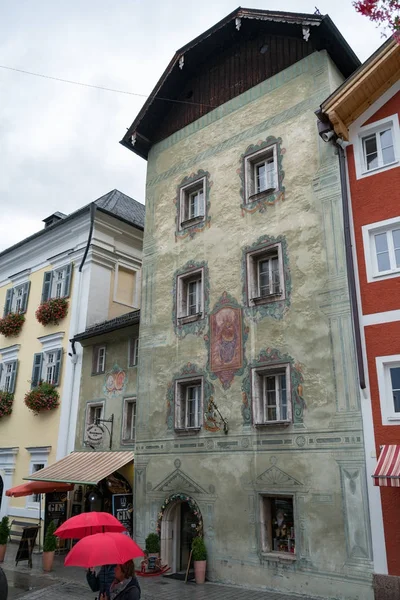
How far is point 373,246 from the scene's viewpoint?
12.9 metres

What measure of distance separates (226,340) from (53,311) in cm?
1076

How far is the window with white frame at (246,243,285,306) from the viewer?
47.6 feet

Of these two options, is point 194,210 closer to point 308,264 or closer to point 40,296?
point 308,264

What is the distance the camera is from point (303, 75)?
15625 mm

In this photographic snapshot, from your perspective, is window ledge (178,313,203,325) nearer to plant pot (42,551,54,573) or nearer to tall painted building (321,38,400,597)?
tall painted building (321,38,400,597)

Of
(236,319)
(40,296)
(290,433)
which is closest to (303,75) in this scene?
(236,319)

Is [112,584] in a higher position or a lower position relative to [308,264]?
lower

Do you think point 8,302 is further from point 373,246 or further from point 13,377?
point 373,246

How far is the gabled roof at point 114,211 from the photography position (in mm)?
24016

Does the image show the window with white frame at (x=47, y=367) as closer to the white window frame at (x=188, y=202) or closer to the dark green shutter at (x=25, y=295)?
the dark green shutter at (x=25, y=295)

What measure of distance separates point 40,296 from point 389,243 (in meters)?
17.2

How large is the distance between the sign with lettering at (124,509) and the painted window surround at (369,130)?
11543 mm

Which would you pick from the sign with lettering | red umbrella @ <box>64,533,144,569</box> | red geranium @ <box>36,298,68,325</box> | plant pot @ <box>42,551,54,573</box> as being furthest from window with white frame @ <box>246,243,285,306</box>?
red geranium @ <box>36,298,68,325</box>

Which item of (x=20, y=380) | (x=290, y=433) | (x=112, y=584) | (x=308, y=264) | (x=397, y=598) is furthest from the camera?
(x=20, y=380)
